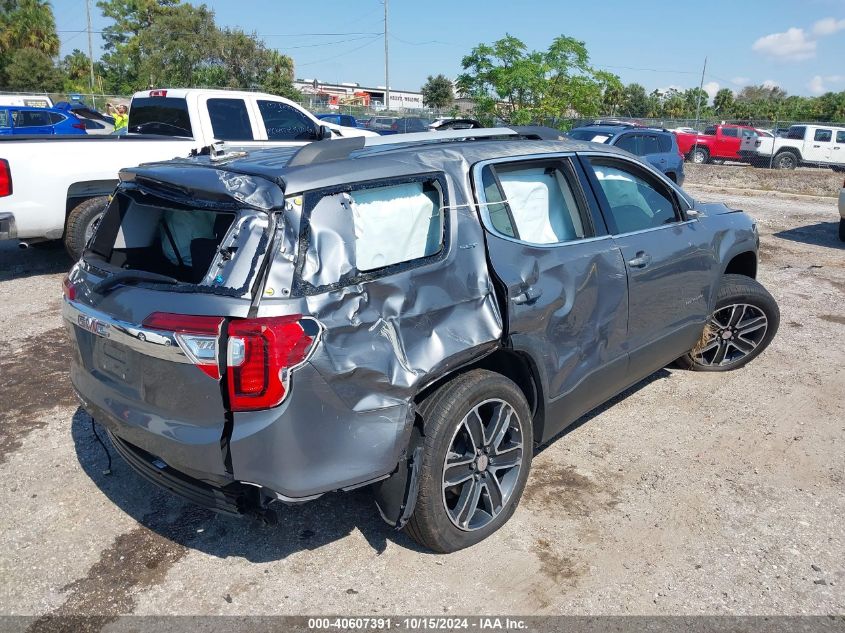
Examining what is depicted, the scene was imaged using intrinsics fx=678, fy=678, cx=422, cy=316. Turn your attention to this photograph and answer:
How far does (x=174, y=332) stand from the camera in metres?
2.56

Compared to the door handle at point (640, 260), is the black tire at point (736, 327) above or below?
below

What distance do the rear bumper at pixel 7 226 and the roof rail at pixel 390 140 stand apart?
16.5 ft

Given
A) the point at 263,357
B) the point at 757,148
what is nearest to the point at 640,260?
the point at 263,357

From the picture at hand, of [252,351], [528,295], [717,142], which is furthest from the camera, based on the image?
[717,142]

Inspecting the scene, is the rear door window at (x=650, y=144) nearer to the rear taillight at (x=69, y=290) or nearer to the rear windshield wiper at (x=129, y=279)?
the rear taillight at (x=69, y=290)

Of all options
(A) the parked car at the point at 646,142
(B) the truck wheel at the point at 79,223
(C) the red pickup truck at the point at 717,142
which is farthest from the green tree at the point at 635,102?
(B) the truck wheel at the point at 79,223

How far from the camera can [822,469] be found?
13.0 ft

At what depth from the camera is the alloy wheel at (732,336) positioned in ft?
17.3

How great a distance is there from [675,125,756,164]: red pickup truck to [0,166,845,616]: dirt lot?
78.9 feet

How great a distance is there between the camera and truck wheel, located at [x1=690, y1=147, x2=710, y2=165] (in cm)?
2665

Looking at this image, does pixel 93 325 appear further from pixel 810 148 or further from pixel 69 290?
pixel 810 148

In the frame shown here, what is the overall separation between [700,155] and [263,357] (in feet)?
90.9

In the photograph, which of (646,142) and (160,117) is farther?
(646,142)

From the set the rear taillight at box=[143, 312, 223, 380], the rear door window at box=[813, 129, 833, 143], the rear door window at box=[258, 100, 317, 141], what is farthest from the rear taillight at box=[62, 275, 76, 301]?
the rear door window at box=[813, 129, 833, 143]
